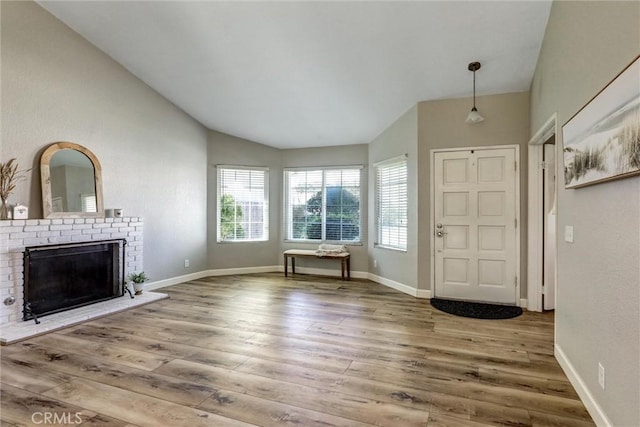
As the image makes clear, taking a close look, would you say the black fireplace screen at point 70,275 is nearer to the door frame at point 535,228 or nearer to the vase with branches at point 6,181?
the vase with branches at point 6,181

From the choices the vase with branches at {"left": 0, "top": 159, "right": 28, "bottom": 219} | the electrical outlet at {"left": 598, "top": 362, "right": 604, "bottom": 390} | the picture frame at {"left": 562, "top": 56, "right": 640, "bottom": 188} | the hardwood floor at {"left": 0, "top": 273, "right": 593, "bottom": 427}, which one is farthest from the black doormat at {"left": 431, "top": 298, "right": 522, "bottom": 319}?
the vase with branches at {"left": 0, "top": 159, "right": 28, "bottom": 219}

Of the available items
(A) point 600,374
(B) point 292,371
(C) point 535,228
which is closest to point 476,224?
(C) point 535,228

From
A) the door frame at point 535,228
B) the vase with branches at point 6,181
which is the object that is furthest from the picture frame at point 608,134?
the vase with branches at point 6,181

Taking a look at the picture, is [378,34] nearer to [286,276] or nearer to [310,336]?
[310,336]

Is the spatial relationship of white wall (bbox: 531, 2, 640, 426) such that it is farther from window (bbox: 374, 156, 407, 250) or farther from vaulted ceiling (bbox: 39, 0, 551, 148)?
window (bbox: 374, 156, 407, 250)

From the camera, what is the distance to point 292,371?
2.49 m

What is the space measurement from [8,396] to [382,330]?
2.99 m

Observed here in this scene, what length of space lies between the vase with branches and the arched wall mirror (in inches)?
9.8

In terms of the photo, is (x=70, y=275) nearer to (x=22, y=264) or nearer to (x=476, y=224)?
(x=22, y=264)

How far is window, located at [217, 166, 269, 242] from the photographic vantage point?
6.34m

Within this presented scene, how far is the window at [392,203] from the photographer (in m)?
5.11

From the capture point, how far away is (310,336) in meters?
3.22

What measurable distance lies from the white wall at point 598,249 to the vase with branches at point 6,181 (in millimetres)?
5168

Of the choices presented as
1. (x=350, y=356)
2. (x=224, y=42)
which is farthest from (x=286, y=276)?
(x=224, y=42)
